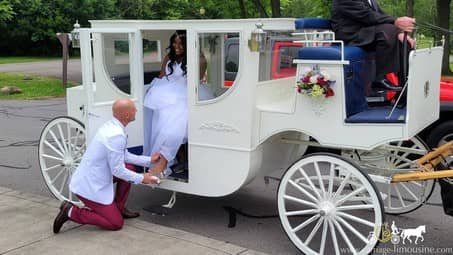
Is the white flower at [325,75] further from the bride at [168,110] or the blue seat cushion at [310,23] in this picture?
the bride at [168,110]

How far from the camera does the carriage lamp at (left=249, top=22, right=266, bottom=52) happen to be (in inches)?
177

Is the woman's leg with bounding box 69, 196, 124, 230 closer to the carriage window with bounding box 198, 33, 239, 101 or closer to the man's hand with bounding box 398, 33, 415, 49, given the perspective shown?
the carriage window with bounding box 198, 33, 239, 101

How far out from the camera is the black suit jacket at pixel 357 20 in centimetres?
475

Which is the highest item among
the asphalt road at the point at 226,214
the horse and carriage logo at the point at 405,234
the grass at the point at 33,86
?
the horse and carriage logo at the point at 405,234

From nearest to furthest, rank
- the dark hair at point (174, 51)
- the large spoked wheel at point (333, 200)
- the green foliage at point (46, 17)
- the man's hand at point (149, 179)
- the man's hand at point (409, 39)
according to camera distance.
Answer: the large spoked wheel at point (333, 200)
the man's hand at point (409, 39)
the man's hand at point (149, 179)
the dark hair at point (174, 51)
the green foliage at point (46, 17)

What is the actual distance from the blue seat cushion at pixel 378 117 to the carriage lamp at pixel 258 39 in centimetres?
93

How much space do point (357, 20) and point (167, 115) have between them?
197 cm

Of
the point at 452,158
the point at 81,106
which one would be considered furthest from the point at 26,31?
the point at 452,158

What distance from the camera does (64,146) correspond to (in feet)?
19.6

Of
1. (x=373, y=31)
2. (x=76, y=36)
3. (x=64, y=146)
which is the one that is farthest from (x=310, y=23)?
(x=64, y=146)

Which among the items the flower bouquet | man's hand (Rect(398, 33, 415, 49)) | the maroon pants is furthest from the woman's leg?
man's hand (Rect(398, 33, 415, 49))

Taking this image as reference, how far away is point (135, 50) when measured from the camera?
547cm

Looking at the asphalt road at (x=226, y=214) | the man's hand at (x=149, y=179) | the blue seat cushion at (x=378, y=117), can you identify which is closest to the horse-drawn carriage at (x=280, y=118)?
the blue seat cushion at (x=378, y=117)

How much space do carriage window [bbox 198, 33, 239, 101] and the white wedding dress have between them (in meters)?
0.35
